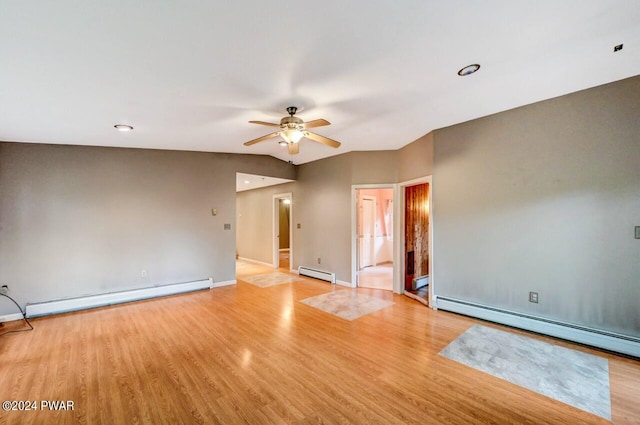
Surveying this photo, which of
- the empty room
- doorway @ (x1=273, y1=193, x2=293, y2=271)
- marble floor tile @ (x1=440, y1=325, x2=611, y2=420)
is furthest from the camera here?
doorway @ (x1=273, y1=193, x2=293, y2=271)

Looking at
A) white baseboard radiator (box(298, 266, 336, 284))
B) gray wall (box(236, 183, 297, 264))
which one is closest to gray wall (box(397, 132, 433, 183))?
white baseboard radiator (box(298, 266, 336, 284))

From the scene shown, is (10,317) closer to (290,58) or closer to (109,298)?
(109,298)

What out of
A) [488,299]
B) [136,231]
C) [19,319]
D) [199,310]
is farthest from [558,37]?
[19,319]

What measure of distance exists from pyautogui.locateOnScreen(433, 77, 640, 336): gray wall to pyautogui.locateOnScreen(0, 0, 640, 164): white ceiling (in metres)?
0.33

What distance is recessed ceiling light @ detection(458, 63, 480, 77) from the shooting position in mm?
2385

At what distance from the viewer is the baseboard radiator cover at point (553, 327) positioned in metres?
2.74

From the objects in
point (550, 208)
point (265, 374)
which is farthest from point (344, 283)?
point (550, 208)

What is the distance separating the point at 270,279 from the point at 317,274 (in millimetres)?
1098

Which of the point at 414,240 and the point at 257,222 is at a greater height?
the point at 257,222

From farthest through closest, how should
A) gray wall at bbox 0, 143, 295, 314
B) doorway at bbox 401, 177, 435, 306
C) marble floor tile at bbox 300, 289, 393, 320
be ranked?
doorway at bbox 401, 177, 435, 306 → marble floor tile at bbox 300, 289, 393, 320 → gray wall at bbox 0, 143, 295, 314

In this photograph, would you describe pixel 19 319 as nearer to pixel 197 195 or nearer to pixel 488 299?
pixel 197 195

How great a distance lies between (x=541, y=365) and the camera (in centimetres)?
258

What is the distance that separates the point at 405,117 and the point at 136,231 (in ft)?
15.7

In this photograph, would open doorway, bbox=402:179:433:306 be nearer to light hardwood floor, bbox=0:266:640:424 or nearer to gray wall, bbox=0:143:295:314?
light hardwood floor, bbox=0:266:640:424
